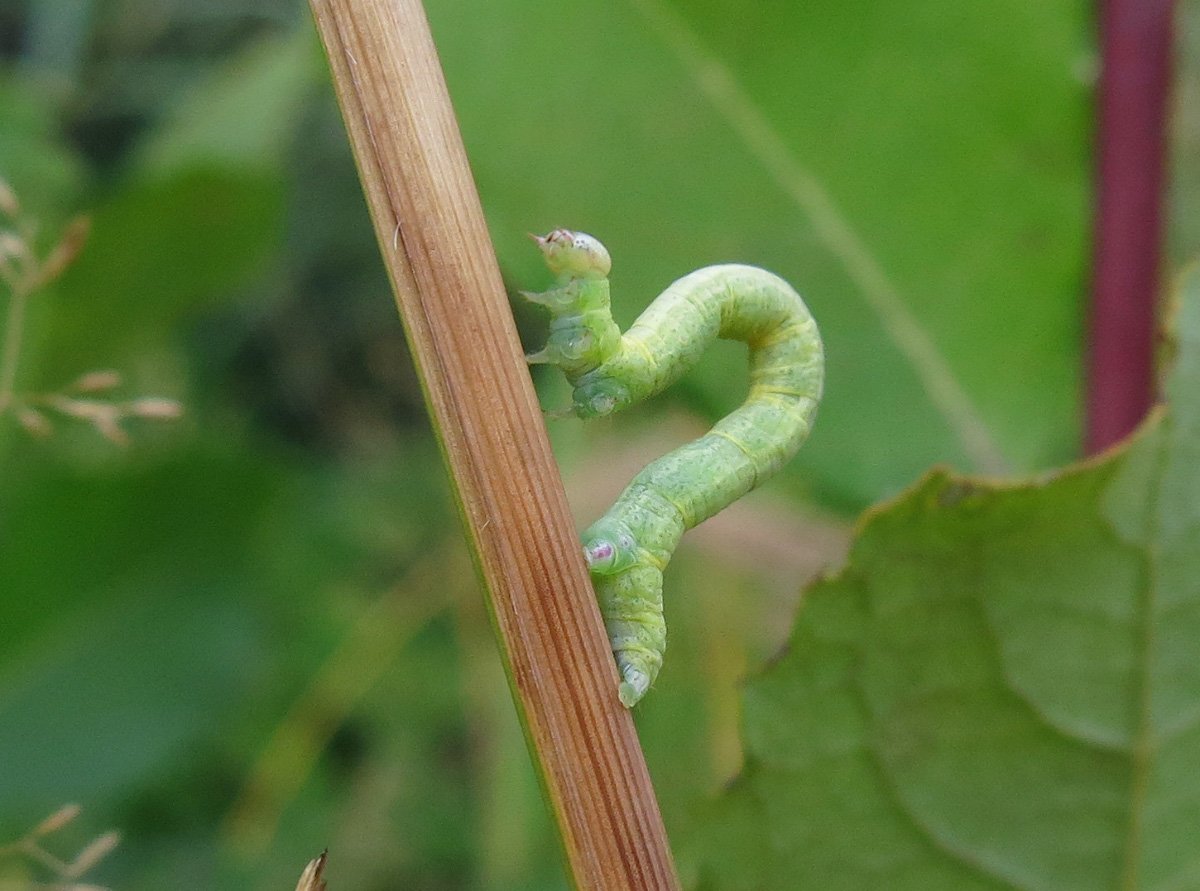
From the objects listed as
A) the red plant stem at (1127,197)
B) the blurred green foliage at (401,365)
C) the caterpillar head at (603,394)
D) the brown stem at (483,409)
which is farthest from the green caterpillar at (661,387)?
the red plant stem at (1127,197)

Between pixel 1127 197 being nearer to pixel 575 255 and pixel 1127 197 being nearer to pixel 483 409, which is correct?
pixel 575 255

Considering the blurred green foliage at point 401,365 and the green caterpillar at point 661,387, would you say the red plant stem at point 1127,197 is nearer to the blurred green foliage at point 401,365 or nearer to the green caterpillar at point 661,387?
the blurred green foliage at point 401,365

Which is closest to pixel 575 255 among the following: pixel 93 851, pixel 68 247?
pixel 68 247

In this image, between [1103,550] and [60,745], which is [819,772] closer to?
[1103,550]

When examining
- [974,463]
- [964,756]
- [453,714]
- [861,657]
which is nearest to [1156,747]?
[964,756]

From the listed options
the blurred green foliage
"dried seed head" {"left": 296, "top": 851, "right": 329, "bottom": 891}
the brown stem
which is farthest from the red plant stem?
"dried seed head" {"left": 296, "top": 851, "right": 329, "bottom": 891}

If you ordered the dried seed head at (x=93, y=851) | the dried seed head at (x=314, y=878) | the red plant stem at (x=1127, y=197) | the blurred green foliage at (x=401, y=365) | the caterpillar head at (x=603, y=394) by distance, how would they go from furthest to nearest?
the blurred green foliage at (x=401, y=365) < the red plant stem at (x=1127, y=197) < the caterpillar head at (x=603, y=394) < the dried seed head at (x=93, y=851) < the dried seed head at (x=314, y=878)
